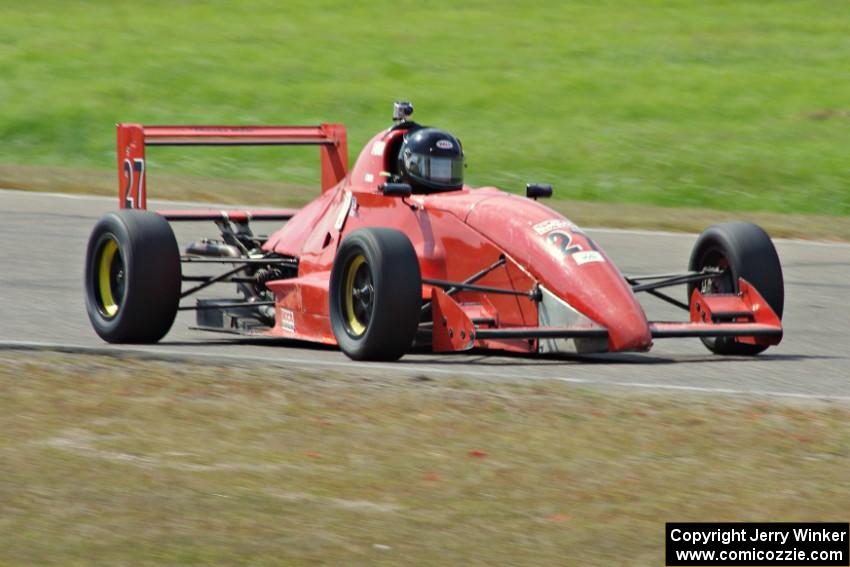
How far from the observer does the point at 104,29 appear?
3438 centimetres

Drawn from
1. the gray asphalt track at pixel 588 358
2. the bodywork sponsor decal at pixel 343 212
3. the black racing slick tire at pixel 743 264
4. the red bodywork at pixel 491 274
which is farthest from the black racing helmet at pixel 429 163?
the black racing slick tire at pixel 743 264

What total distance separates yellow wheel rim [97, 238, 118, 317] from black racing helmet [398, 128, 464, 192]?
6.70ft

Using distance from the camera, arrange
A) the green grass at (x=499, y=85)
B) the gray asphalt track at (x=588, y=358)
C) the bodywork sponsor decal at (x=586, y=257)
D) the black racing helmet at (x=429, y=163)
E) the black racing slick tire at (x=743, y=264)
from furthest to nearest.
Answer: the green grass at (x=499, y=85), the black racing helmet at (x=429, y=163), the black racing slick tire at (x=743, y=264), the bodywork sponsor decal at (x=586, y=257), the gray asphalt track at (x=588, y=358)

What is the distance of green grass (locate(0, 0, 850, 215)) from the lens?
76.3 ft

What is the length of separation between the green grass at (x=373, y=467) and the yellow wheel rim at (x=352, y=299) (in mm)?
1002

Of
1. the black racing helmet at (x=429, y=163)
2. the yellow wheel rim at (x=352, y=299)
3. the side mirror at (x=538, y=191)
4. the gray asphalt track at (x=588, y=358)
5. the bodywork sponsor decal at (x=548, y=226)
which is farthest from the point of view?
the side mirror at (x=538, y=191)

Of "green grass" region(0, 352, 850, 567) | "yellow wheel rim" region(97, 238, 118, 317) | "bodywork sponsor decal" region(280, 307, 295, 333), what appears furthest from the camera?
"yellow wheel rim" region(97, 238, 118, 317)

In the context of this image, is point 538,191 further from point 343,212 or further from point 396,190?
point 343,212

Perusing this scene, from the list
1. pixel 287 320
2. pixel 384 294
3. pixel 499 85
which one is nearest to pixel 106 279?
pixel 287 320

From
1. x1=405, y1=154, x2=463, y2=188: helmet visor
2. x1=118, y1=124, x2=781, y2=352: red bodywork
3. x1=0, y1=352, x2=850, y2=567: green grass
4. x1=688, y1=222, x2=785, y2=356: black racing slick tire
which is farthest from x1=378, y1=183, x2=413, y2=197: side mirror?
x1=688, y1=222, x2=785, y2=356: black racing slick tire

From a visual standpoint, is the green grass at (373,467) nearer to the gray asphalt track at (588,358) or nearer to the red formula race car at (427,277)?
the gray asphalt track at (588,358)

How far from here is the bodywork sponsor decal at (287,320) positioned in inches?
415

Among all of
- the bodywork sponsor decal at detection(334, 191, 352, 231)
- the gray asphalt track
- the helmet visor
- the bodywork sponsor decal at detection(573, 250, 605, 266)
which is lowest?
the gray asphalt track

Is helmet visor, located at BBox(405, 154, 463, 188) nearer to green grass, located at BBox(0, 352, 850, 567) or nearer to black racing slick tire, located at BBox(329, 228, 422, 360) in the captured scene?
black racing slick tire, located at BBox(329, 228, 422, 360)
